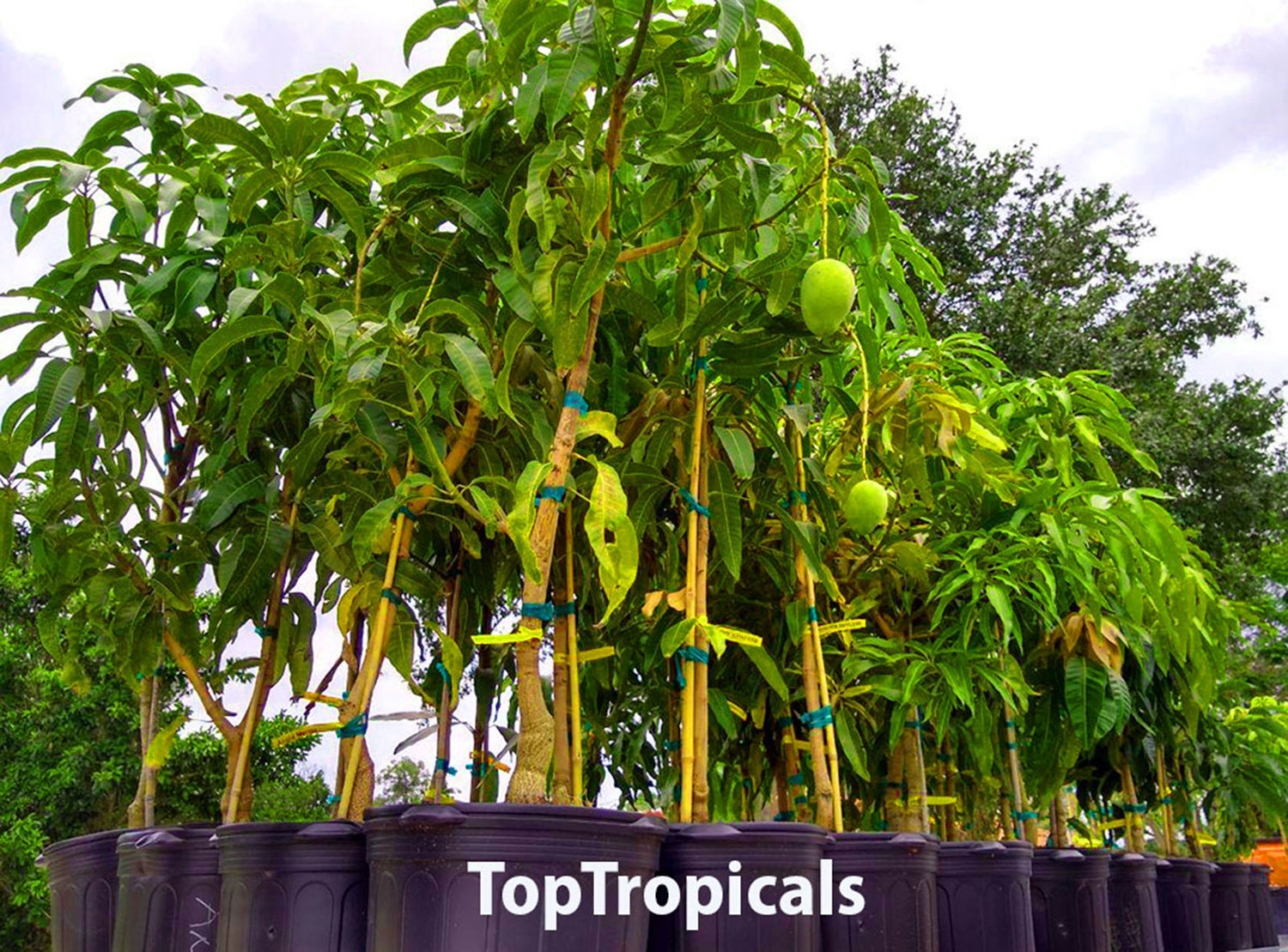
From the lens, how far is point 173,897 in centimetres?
169

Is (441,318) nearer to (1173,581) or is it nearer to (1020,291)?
(1173,581)

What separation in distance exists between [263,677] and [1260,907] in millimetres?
3167

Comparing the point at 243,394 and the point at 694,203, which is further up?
the point at 694,203

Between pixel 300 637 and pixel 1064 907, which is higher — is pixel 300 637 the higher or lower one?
the higher one

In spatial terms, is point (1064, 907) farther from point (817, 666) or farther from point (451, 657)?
point (451, 657)

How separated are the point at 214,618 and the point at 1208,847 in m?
6.04

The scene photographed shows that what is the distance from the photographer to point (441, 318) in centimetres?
187

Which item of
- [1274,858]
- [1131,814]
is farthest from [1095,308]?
[1131,814]

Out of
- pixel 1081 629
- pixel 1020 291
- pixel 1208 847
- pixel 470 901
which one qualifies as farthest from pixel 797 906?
pixel 1020 291

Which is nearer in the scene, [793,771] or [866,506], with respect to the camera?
[866,506]

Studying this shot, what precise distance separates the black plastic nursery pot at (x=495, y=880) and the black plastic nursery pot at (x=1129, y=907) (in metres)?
1.58

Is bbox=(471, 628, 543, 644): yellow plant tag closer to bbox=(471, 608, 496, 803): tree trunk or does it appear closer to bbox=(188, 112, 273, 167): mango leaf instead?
bbox=(471, 608, 496, 803): tree trunk

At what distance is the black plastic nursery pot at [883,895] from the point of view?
166 centimetres

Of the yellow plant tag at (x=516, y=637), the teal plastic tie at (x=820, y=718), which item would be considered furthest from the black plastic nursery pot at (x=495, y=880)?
the teal plastic tie at (x=820, y=718)
